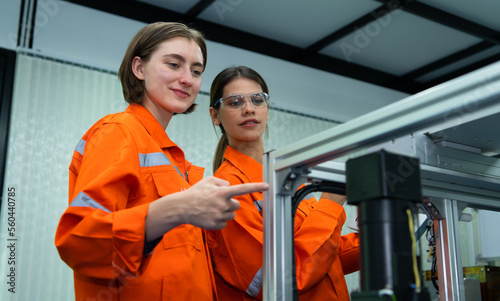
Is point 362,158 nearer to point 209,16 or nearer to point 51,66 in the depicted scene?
point 51,66

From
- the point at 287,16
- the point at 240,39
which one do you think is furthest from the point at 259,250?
the point at 240,39

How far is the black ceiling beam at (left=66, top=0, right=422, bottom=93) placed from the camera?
3.75m

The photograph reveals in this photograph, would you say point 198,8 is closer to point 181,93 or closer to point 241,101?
point 241,101

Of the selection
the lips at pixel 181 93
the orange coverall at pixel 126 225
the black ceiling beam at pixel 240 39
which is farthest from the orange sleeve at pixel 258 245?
the black ceiling beam at pixel 240 39

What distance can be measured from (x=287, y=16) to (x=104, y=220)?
334cm

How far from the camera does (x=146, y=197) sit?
3.49ft

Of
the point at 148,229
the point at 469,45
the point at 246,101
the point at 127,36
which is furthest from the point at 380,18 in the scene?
the point at 148,229

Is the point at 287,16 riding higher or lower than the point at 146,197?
higher

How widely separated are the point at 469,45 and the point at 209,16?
234cm

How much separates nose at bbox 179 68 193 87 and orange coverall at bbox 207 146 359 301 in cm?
34

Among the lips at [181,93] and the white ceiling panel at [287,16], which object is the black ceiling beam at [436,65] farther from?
the lips at [181,93]

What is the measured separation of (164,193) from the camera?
3.52ft

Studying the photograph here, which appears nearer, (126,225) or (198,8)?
(126,225)

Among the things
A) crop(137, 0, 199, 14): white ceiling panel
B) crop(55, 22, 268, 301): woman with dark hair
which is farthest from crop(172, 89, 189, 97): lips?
crop(137, 0, 199, 14): white ceiling panel
